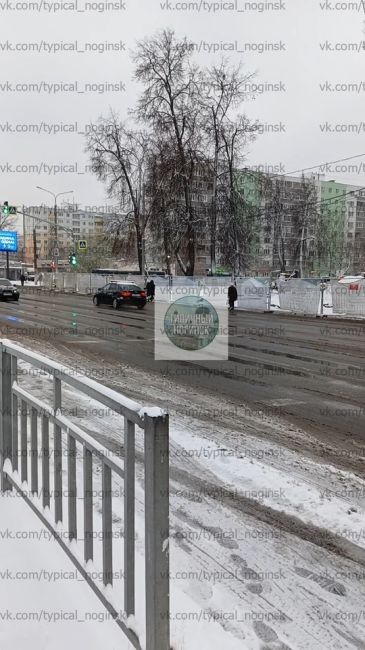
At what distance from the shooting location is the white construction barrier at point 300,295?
1029 inches

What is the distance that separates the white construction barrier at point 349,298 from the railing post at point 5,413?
21916mm

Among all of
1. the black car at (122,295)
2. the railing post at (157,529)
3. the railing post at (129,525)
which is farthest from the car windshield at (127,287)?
the railing post at (157,529)

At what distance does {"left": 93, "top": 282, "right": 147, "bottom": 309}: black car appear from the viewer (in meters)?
29.5

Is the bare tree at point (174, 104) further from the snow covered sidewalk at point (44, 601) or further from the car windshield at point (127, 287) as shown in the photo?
the snow covered sidewalk at point (44, 601)

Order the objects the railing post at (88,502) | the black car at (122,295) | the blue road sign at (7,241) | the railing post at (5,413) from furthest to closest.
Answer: the blue road sign at (7,241) → the black car at (122,295) → the railing post at (5,413) → the railing post at (88,502)

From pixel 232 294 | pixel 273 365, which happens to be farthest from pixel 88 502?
pixel 232 294

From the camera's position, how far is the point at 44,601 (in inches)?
107

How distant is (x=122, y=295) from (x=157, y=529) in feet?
90.7

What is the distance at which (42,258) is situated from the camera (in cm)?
14938

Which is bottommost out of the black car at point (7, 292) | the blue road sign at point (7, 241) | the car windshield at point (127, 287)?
the black car at point (7, 292)

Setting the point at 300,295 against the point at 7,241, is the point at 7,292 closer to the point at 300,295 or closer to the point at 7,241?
the point at 300,295

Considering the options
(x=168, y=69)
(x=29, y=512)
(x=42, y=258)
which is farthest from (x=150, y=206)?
(x=42, y=258)

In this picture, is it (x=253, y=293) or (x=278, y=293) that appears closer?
(x=278, y=293)

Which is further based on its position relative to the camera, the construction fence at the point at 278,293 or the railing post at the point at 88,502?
the construction fence at the point at 278,293
